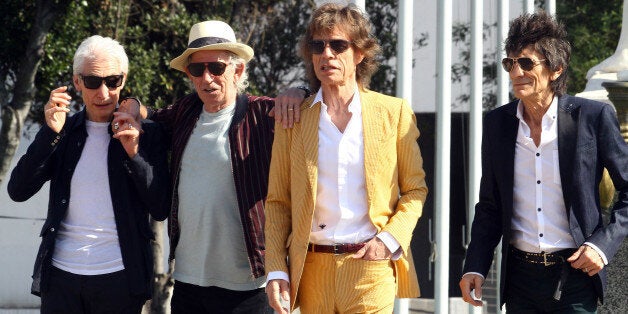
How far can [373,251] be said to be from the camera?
3873 mm

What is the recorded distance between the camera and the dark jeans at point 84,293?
4.35 metres

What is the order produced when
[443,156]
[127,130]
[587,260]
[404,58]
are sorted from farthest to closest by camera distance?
1. [443,156]
2. [404,58]
3. [127,130]
4. [587,260]

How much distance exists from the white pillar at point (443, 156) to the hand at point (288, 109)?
325cm

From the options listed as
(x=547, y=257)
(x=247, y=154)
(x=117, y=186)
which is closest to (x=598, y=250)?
(x=547, y=257)

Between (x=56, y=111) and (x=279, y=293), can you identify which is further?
(x=56, y=111)

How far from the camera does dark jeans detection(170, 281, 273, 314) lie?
14.3ft

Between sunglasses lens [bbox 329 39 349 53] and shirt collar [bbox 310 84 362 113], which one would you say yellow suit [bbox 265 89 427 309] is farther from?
sunglasses lens [bbox 329 39 349 53]

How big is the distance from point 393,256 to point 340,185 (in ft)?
1.04

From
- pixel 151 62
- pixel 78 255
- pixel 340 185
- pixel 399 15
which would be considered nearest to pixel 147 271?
pixel 78 255

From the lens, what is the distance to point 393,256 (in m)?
3.96

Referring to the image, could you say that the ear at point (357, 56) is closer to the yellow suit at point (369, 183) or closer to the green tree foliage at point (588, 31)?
the yellow suit at point (369, 183)

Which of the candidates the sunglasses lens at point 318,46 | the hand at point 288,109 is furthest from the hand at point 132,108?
the sunglasses lens at point 318,46

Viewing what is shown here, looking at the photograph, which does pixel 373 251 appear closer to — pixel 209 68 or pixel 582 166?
pixel 582 166

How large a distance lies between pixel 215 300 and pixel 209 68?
3.05 ft
